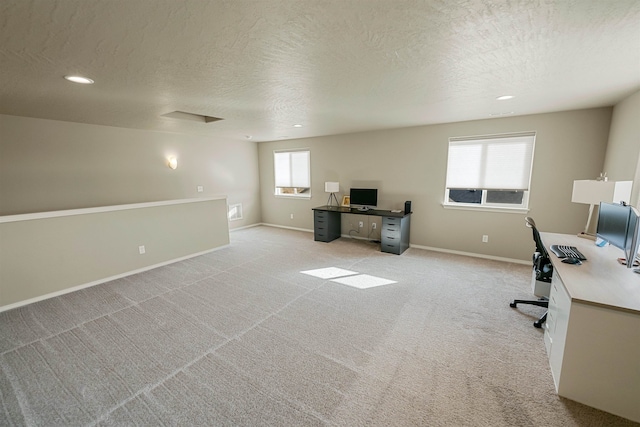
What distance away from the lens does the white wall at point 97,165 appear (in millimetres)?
3482

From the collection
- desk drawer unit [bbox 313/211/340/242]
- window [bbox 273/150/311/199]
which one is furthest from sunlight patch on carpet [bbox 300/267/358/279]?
window [bbox 273/150/311/199]

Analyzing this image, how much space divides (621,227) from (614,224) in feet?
0.53

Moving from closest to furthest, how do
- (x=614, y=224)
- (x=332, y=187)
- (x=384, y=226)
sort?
1. (x=614, y=224)
2. (x=384, y=226)
3. (x=332, y=187)

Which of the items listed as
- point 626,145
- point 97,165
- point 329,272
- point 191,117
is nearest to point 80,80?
point 191,117

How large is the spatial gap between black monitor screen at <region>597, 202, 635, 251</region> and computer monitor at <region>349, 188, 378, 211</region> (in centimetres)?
316

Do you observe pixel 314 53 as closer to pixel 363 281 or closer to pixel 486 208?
pixel 363 281

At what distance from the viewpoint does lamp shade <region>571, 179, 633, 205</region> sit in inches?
97.1

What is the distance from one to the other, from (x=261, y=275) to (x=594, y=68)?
412cm

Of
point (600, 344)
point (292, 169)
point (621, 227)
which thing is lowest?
point (600, 344)

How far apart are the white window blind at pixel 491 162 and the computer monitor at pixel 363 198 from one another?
4.53ft

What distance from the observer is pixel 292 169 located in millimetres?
6547

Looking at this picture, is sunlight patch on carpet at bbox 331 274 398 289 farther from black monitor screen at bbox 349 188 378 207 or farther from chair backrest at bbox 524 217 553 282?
black monitor screen at bbox 349 188 378 207

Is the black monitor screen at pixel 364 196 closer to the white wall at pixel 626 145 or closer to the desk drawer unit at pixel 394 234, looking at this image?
the desk drawer unit at pixel 394 234

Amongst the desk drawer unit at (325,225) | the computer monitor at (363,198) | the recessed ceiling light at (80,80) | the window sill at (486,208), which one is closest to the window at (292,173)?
the desk drawer unit at (325,225)
